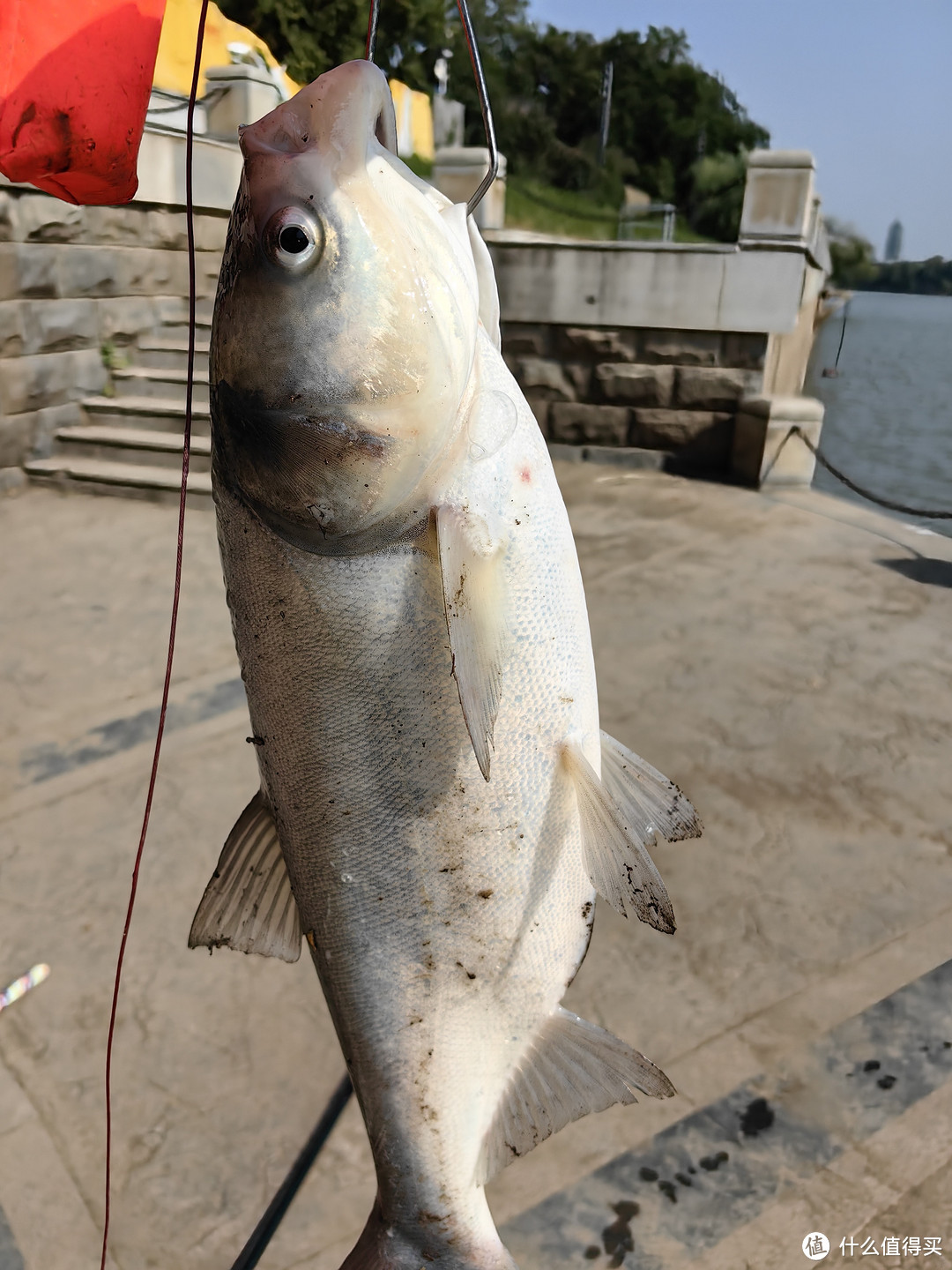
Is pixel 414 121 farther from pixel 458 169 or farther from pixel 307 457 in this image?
pixel 307 457

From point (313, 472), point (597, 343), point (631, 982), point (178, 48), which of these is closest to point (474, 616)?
point (313, 472)

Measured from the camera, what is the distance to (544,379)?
30.6ft

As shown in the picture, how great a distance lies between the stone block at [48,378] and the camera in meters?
7.91

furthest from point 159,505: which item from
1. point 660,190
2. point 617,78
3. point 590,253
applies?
point 617,78

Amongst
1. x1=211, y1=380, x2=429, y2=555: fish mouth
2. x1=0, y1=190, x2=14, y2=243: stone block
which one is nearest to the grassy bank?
x1=0, y1=190, x2=14, y2=243: stone block

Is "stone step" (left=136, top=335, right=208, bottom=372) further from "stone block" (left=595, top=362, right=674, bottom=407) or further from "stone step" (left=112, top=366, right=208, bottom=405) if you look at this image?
"stone block" (left=595, top=362, right=674, bottom=407)

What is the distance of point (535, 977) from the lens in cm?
161

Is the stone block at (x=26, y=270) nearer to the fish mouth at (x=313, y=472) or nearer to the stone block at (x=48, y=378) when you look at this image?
the stone block at (x=48, y=378)

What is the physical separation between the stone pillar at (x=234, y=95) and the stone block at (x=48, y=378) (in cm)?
321

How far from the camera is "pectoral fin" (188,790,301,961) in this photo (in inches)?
61.6

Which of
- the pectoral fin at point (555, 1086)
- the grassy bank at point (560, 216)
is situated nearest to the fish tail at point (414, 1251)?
the pectoral fin at point (555, 1086)

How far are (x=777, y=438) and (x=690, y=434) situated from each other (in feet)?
3.02

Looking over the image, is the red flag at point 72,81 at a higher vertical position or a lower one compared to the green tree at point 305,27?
lower

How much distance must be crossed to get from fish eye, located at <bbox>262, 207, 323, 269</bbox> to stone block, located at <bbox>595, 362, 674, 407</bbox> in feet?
26.7
